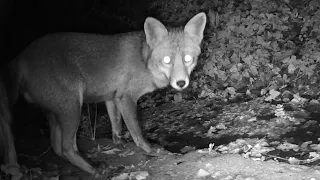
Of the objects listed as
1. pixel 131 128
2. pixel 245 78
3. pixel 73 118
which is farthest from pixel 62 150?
pixel 245 78

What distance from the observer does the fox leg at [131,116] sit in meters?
5.47

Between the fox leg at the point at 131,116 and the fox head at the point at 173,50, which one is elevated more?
the fox head at the point at 173,50

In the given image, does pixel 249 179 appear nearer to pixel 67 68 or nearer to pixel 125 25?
pixel 67 68

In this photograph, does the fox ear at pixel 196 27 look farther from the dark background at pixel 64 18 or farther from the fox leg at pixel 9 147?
the dark background at pixel 64 18

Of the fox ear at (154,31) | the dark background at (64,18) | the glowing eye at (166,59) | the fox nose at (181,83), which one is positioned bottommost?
the fox nose at (181,83)

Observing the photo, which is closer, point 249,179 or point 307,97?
point 249,179

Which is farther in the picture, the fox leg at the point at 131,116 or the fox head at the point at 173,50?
the fox leg at the point at 131,116

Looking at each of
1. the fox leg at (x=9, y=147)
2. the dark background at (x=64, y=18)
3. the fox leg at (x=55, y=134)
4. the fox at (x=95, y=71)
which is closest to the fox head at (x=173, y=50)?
the fox at (x=95, y=71)

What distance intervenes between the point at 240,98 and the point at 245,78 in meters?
0.71

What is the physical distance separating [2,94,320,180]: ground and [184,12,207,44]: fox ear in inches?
55.8

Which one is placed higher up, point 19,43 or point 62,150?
point 19,43

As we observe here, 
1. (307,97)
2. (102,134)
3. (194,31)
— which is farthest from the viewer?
(102,134)

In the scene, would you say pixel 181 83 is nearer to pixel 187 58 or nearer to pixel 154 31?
pixel 187 58

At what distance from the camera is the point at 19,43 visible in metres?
8.53
